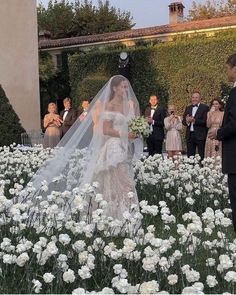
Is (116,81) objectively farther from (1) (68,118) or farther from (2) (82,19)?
(2) (82,19)

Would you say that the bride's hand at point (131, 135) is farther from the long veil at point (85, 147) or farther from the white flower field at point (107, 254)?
the white flower field at point (107, 254)

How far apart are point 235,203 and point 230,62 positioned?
55.9 inches

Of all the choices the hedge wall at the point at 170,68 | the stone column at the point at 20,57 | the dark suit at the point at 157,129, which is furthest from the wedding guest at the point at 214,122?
the stone column at the point at 20,57

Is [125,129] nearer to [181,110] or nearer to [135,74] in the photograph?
[181,110]

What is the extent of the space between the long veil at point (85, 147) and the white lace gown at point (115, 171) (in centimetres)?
5

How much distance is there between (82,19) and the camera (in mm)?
49344

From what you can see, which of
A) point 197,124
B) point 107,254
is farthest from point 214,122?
point 107,254

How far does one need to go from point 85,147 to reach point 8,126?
32.4ft

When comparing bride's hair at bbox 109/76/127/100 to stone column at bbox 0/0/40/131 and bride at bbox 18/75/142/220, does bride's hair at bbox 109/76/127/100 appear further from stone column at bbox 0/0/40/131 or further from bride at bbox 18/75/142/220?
stone column at bbox 0/0/40/131

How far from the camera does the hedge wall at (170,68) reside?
73.0 ft

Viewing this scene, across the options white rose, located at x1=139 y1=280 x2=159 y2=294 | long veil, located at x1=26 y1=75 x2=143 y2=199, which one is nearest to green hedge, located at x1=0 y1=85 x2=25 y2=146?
long veil, located at x1=26 y1=75 x2=143 y2=199

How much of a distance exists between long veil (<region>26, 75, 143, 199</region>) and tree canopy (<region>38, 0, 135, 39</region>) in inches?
1651

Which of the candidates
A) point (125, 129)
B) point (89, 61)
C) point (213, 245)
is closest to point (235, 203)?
point (213, 245)

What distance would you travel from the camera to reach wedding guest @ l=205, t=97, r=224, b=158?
1154 cm
